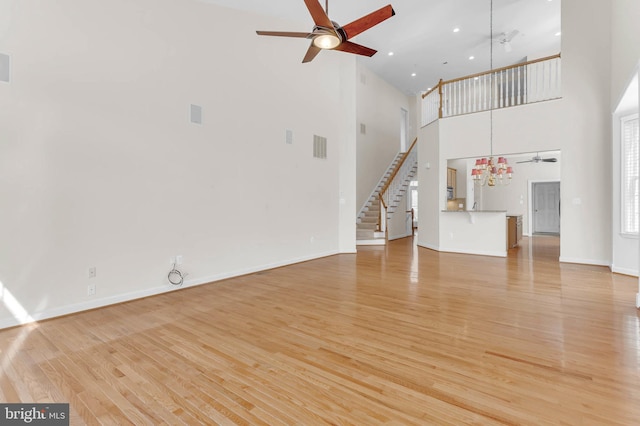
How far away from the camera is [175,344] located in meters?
2.71

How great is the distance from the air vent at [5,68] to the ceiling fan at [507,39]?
998 cm

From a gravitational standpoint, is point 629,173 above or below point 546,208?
above

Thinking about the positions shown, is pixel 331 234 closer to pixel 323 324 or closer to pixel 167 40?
pixel 323 324

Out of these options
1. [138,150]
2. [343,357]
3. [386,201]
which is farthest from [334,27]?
[386,201]

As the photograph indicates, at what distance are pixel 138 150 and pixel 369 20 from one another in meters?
3.19

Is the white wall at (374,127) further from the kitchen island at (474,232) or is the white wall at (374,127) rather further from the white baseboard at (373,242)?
the kitchen island at (474,232)

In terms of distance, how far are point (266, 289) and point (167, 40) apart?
3.73m

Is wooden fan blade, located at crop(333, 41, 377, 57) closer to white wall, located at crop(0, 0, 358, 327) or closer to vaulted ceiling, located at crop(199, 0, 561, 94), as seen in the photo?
white wall, located at crop(0, 0, 358, 327)

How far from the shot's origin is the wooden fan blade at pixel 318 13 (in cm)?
271

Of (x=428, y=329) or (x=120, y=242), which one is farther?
(x=120, y=242)

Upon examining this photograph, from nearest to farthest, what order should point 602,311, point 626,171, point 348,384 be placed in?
1. point 348,384
2. point 602,311
3. point 626,171

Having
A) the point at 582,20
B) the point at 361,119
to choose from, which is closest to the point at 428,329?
the point at 582,20

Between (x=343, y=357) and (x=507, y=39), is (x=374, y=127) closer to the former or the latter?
(x=507, y=39)

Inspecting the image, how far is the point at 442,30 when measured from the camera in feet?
25.9
